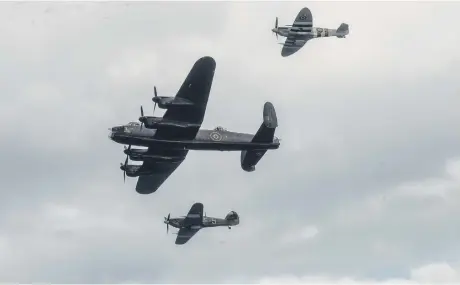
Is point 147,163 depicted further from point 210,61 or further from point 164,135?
point 210,61

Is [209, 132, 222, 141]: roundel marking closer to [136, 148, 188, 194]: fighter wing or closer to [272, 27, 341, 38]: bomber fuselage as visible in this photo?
[136, 148, 188, 194]: fighter wing

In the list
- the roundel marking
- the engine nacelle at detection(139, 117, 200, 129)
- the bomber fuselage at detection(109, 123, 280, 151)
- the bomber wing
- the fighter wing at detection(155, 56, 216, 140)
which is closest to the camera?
the fighter wing at detection(155, 56, 216, 140)

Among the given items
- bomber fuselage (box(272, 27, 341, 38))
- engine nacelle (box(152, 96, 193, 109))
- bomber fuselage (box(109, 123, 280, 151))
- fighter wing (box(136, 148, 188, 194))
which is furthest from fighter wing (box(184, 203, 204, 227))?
engine nacelle (box(152, 96, 193, 109))

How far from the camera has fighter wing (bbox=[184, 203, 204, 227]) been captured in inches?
3039

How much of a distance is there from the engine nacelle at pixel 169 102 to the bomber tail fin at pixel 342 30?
3163cm

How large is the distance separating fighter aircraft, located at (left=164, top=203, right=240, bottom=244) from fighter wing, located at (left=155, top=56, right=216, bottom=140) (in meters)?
25.5

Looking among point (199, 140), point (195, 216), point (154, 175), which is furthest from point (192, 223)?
point (199, 140)

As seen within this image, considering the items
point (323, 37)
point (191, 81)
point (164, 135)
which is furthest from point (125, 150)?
point (323, 37)

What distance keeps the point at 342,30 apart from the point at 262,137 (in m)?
29.0

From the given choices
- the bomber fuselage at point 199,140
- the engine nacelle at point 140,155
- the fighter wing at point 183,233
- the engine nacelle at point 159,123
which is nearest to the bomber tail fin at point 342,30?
the fighter wing at point 183,233

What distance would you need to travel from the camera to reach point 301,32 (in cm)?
7625

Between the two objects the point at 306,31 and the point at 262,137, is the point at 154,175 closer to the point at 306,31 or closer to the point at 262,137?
the point at 262,137

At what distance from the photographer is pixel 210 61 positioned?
4953cm

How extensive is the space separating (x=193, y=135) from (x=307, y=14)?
88.3 feet
